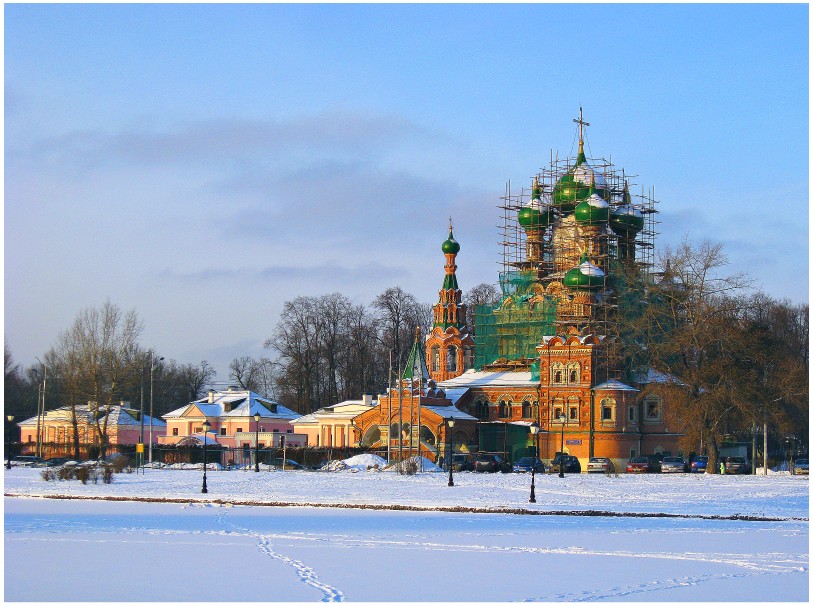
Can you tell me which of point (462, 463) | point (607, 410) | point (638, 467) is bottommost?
point (638, 467)

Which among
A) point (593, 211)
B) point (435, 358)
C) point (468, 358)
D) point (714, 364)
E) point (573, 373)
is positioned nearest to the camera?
point (714, 364)

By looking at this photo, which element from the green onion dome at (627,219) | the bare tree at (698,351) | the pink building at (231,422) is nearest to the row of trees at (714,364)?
the bare tree at (698,351)

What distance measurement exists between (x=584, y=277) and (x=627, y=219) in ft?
21.4

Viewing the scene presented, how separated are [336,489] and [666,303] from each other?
879 inches

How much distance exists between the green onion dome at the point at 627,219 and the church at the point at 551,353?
9 centimetres

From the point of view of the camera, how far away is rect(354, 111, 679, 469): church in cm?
6769

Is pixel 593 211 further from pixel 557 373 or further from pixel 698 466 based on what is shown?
pixel 698 466

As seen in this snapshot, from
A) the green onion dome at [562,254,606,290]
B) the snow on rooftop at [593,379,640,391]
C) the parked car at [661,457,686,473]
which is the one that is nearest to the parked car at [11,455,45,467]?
the parked car at [661,457,686,473]

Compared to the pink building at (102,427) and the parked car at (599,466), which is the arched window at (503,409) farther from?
the pink building at (102,427)

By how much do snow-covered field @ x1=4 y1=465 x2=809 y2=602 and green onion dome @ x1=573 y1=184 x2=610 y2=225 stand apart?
3920cm

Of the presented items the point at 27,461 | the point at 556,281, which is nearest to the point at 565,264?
the point at 556,281

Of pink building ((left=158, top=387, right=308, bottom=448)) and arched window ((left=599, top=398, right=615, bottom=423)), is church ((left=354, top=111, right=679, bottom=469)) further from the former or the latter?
pink building ((left=158, top=387, right=308, bottom=448))

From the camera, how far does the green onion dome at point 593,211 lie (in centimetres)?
7294

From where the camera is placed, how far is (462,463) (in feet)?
188
